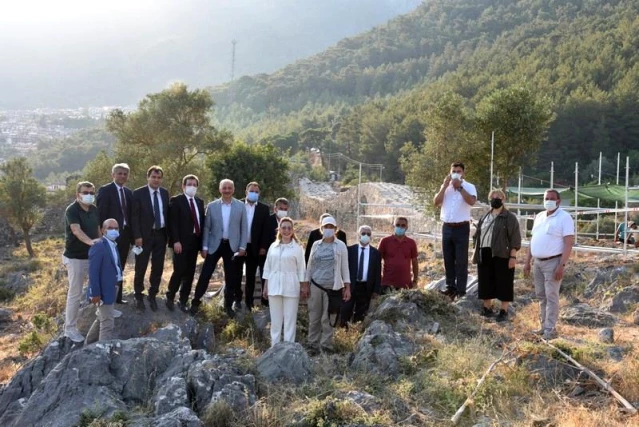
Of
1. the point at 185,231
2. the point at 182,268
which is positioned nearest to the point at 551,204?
the point at 185,231

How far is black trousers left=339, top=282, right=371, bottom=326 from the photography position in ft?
26.0

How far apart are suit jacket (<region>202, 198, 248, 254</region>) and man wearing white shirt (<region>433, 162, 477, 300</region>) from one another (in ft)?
8.78

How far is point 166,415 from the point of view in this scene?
476 cm

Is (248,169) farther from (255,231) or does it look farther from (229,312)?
(229,312)

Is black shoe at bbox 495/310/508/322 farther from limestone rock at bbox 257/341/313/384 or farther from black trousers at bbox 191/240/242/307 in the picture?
black trousers at bbox 191/240/242/307

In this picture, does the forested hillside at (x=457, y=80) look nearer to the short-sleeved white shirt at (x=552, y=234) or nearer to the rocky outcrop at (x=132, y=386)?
the short-sleeved white shirt at (x=552, y=234)

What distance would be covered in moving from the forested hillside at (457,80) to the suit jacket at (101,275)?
15.2 m

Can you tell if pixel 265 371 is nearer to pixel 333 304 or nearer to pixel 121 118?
pixel 333 304

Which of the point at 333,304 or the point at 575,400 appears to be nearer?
the point at 575,400

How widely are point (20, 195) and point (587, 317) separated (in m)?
30.1

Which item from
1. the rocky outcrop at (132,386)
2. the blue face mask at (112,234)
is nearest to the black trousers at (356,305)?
the rocky outcrop at (132,386)

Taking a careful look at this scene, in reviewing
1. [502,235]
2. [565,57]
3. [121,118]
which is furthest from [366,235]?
[565,57]

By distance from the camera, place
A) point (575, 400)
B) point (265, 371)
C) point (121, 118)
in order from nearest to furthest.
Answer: point (575, 400) → point (265, 371) → point (121, 118)

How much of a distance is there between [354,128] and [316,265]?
5494 centimetres
